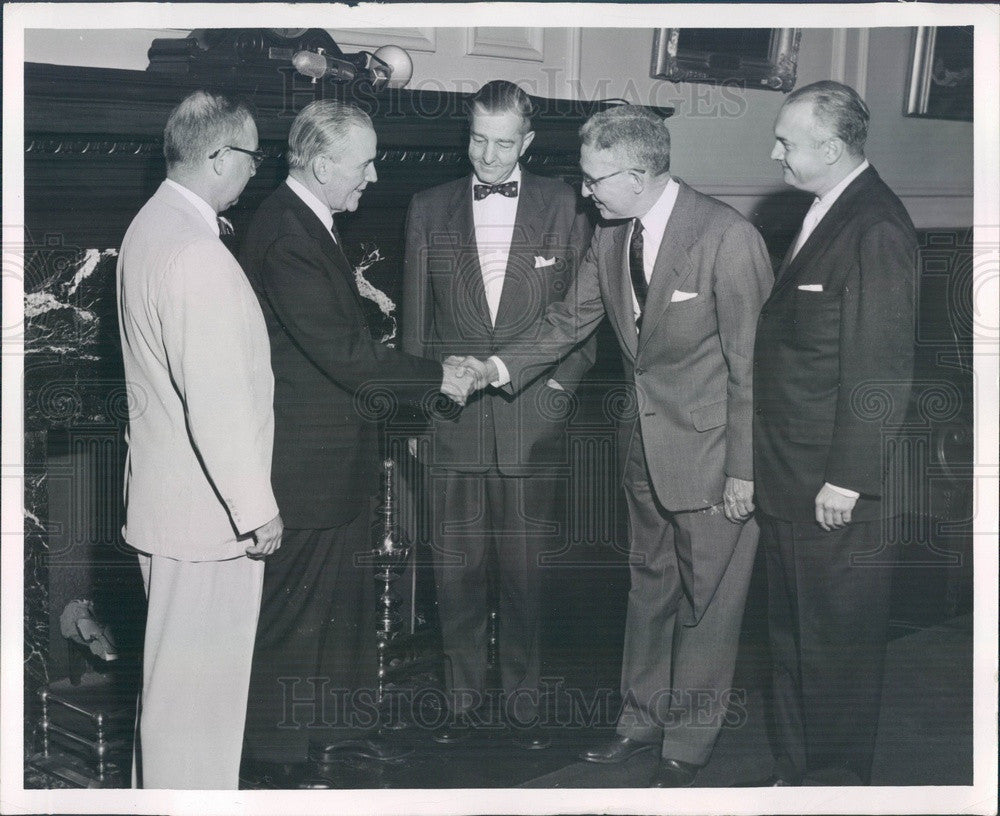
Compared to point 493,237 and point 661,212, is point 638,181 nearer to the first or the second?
point 661,212

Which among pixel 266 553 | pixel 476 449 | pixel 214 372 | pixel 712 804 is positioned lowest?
pixel 712 804

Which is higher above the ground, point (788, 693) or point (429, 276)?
point (429, 276)

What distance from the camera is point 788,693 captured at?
310 cm

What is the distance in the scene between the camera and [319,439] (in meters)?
3.02

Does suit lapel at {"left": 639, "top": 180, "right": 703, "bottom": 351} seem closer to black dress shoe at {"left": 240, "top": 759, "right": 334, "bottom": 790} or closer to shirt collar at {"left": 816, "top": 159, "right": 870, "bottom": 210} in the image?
shirt collar at {"left": 816, "top": 159, "right": 870, "bottom": 210}

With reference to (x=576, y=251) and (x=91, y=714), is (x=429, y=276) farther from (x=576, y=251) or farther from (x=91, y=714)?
Result: (x=91, y=714)

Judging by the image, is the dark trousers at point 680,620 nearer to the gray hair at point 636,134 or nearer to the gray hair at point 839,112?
the gray hair at point 636,134

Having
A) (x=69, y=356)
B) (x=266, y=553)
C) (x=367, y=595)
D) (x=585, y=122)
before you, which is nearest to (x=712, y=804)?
(x=367, y=595)

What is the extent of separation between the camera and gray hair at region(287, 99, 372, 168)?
3023 millimetres

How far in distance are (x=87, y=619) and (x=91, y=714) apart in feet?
0.87

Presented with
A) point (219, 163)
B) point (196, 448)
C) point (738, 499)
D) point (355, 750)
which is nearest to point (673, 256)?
point (738, 499)

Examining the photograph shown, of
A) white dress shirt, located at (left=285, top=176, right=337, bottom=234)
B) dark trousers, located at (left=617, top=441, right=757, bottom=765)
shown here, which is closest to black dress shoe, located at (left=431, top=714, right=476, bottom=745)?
dark trousers, located at (left=617, top=441, right=757, bottom=765)

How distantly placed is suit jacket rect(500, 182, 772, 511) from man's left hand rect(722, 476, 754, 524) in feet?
0.07

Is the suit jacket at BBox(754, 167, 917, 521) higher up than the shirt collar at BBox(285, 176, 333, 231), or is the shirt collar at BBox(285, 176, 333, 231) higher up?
the shirt collar at BBox(285, 176, 333, 231)
